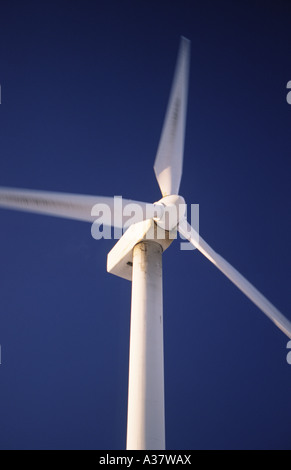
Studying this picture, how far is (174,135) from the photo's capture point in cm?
1295

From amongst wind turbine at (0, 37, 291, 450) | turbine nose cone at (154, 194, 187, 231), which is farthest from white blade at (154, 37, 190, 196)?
turbine nose cone at (154, 194, 187, 231)

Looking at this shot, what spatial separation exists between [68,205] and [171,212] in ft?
9.10

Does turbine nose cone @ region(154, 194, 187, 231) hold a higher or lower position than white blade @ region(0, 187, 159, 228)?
higher

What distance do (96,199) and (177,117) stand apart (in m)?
3.26

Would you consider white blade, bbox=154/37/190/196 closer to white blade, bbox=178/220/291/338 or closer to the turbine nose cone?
the turbine nose cone

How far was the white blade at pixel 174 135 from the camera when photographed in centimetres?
1296

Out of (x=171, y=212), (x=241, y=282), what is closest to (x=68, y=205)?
(x=171, y=212)

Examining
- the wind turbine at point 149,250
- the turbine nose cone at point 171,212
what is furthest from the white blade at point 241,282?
the turbine nose cone at point 171,212

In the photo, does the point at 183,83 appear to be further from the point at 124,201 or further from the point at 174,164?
the point at 124,201

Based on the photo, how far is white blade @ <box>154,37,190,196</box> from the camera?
13.0 m

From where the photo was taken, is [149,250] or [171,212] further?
[171,212]

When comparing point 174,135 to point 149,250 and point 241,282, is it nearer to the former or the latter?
point 149,250

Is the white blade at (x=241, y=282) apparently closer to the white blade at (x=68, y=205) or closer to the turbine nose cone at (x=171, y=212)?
the turbine nose cone at (x=171, y=212)

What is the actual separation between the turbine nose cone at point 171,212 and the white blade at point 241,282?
0.98 feet
